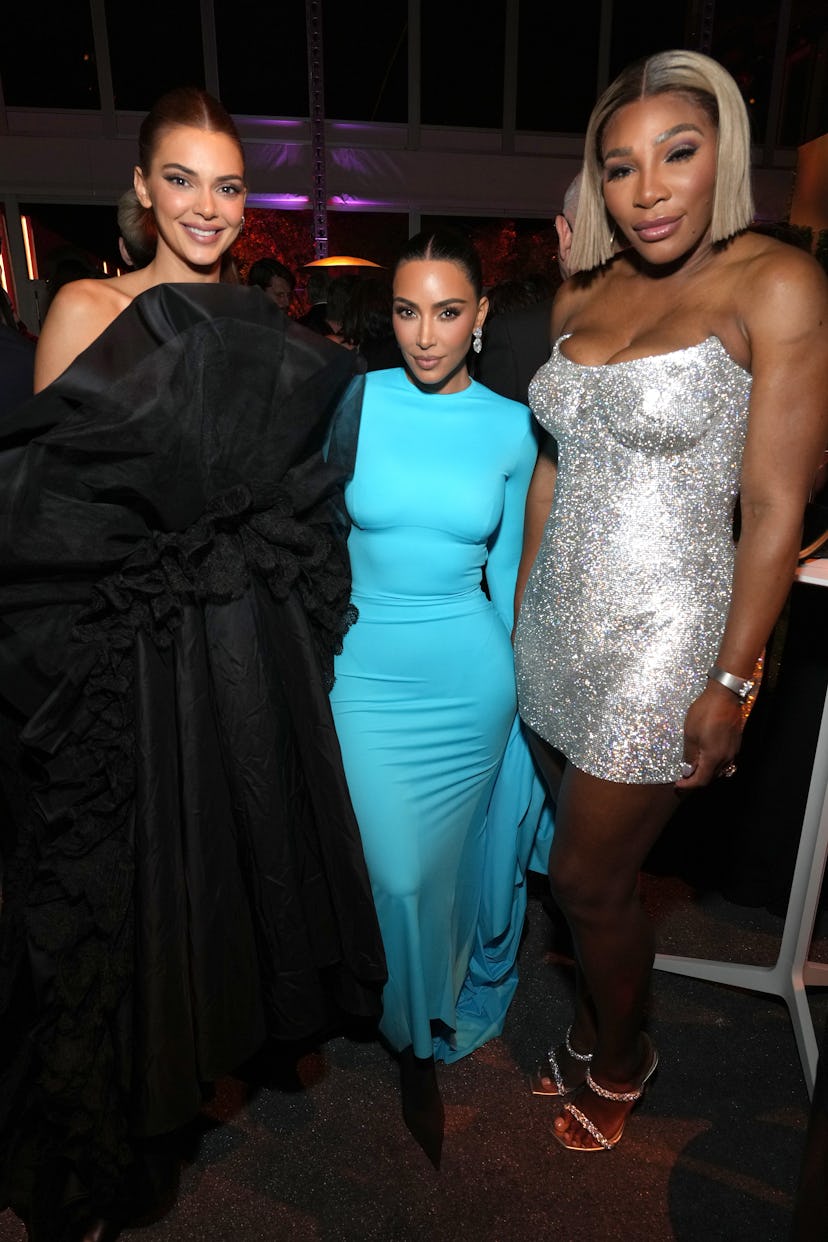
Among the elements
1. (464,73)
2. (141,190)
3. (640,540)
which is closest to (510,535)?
(640,540)

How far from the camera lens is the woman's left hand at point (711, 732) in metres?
1.42

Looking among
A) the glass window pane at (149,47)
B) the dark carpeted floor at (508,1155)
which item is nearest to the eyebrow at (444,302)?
the dark carpeted floor at (508,1155)

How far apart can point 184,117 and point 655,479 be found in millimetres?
1105

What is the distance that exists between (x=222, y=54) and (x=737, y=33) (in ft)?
18.6

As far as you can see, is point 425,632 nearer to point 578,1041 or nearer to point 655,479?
point 655,479

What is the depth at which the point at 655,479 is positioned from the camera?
4.77 ft

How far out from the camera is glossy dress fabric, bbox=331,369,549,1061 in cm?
176

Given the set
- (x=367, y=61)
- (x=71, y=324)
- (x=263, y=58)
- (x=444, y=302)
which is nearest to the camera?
(x=71, y=324)

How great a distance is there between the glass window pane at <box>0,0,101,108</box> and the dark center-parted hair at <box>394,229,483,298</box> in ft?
29.3

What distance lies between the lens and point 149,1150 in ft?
5.23

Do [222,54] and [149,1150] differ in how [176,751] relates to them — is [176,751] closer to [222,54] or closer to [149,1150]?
[149,1150]

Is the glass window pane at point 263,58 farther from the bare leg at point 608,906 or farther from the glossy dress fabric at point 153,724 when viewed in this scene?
the bare leg at point 608,906

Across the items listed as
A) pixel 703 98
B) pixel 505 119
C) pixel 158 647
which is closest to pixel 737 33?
pixel 505 119

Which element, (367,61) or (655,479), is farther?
(367,61)
